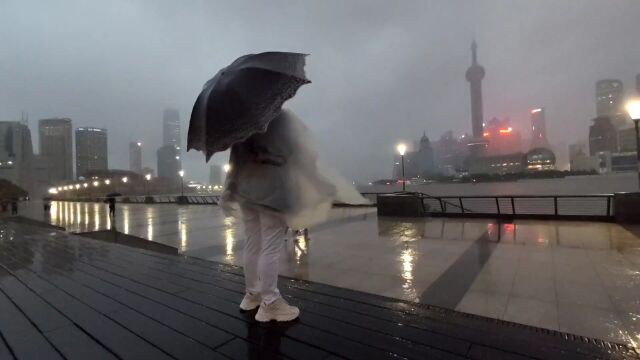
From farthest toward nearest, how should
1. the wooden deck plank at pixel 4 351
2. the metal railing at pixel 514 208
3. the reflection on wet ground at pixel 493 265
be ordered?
the metal railing at pixel 514 208 → the reflection on wet ground at pixel 493 265 → the wooden deck plank at pixel 4 351

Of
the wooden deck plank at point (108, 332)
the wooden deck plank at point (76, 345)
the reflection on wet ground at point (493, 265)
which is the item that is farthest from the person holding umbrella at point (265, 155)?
the reflection on wet ground at point (493, 265)

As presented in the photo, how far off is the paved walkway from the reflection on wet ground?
1.13 meters

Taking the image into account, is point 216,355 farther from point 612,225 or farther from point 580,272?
point 612,225

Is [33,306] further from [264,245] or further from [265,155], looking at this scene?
[265,155]

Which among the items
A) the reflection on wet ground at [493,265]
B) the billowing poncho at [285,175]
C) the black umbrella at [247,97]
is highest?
the black umbrella at [247,97]

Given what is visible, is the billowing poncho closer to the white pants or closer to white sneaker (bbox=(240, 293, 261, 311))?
the white pants

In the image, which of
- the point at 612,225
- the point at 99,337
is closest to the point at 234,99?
the point at 99,337

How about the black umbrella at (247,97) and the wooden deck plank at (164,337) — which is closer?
the wooden deck plank at (164,337)

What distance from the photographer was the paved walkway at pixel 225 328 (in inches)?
82.2

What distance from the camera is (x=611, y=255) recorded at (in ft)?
18.4

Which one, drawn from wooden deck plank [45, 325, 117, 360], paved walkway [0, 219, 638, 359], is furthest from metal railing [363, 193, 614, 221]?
wooden deck plank [45, 325, 117, 360]

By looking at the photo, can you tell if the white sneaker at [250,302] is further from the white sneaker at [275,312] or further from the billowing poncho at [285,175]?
the billowing poncho at [285,175]

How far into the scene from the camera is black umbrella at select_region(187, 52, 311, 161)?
2230 mm

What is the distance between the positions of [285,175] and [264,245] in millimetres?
554
